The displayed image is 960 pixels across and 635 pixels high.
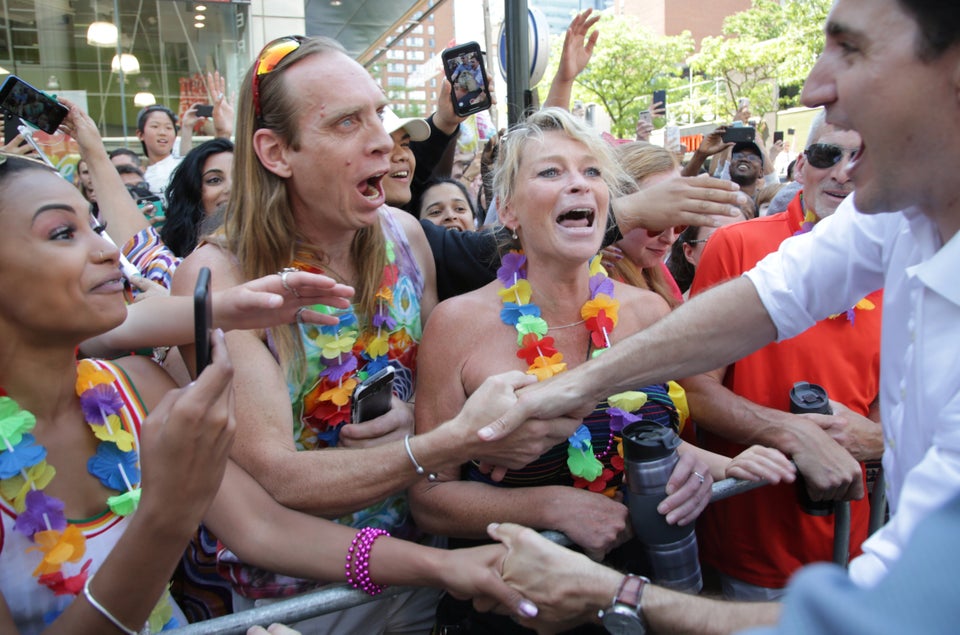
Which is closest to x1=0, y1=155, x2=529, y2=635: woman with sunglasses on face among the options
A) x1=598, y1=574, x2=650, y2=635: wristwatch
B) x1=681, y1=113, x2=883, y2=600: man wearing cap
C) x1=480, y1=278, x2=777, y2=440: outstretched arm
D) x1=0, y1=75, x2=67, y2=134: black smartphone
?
x1=480, y1=278, x2=777, y2=440: outstretched arm

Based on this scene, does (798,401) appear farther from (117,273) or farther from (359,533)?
(117,273)

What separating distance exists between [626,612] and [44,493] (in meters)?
1.39

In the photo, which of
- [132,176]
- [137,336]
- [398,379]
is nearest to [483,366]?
[398,379]

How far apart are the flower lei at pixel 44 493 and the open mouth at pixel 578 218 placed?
5.21ft

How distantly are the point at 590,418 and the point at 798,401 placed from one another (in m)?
0.83

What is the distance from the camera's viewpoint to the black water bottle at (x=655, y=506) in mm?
2006

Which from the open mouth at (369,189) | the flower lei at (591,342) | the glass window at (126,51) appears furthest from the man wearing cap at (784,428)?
the glass window at (126,51)

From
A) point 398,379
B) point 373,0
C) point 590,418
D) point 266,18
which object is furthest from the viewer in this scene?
point 373,0

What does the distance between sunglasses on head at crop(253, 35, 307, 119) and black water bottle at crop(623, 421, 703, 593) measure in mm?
1622

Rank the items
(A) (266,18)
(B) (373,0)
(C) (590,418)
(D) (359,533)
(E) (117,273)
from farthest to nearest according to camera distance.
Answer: (B) (373,0)
(A) (266,18)
(C) (590,418)
(D) (359,533)
(E) (117,273)

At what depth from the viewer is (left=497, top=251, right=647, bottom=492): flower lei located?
226 centimetres

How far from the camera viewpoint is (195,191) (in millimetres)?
4047

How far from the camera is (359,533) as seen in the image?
2.03 metres

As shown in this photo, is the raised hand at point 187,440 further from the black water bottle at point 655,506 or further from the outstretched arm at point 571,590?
the black water bottle at point 655,506
